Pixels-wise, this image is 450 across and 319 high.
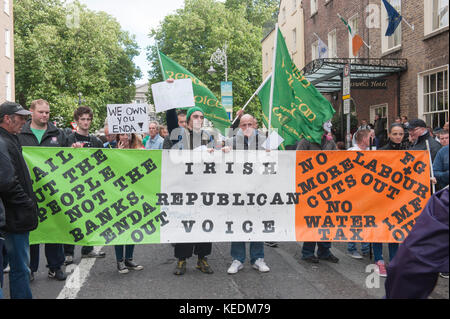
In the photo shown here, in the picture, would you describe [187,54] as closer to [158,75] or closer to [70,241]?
[158,75]

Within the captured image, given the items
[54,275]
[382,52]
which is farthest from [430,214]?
[382,52]

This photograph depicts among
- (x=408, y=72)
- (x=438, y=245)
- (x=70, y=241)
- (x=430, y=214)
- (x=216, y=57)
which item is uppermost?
(x=216, y=57)

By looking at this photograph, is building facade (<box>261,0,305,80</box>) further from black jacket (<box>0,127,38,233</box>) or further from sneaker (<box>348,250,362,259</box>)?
black jacket (<box>0,127,38,233</box>)

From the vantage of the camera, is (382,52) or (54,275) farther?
(382,52)

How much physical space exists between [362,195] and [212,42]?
110ft

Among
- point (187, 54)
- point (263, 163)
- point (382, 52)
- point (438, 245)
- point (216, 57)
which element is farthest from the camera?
point (187, 54)

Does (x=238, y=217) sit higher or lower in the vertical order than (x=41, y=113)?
lower

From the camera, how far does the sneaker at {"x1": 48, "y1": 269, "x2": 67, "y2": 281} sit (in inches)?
201

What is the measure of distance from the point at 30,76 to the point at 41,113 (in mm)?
36370

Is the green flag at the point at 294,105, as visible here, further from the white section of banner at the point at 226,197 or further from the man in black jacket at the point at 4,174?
the man in black jacket at the point at 4,174

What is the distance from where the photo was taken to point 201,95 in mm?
8398

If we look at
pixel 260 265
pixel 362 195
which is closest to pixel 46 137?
pixel 260 265

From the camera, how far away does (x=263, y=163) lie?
5461 mm

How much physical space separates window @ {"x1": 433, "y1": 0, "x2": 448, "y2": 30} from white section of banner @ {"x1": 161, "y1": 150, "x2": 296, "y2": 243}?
35.5ft
